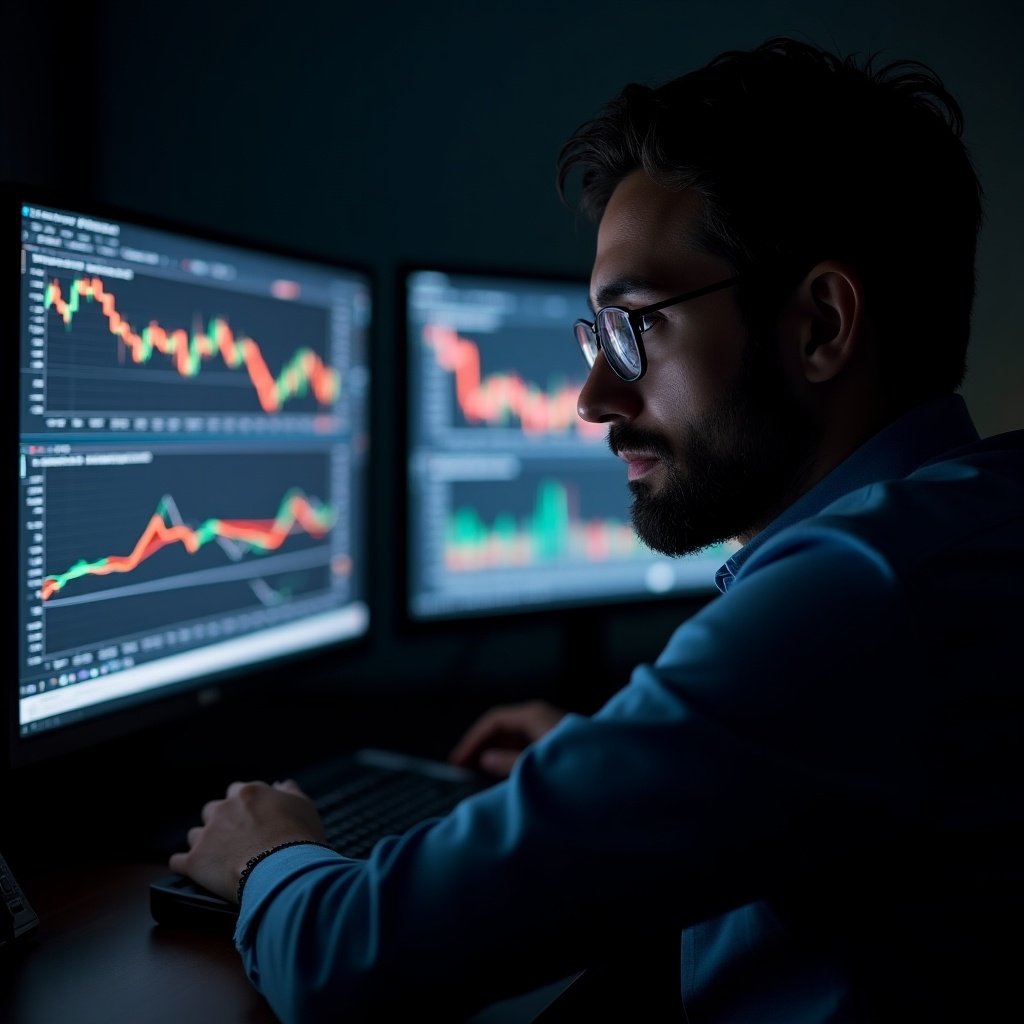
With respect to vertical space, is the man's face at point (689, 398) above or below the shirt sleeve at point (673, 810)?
above

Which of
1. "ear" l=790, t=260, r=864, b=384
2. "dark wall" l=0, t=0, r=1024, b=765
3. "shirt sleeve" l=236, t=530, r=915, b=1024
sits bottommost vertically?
"shirt sleeve" l=236, t=530, r=915, b=1024

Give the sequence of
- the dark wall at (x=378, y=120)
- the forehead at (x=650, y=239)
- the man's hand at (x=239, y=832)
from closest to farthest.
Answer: the man's hand at (x=239, y=832) → the forehead at (x=650, y=239) → the dark wall at (x=378, y=120)

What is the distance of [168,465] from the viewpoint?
106 cm

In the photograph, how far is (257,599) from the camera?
1206 mm

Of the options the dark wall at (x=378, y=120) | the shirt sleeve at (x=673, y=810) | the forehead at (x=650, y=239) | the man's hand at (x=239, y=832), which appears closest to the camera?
the shirt sleeve at (x=673, y=810)

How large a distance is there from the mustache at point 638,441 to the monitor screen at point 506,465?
0.50m

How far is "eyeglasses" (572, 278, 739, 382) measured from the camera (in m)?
0.90

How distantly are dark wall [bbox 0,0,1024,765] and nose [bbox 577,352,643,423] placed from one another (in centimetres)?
65

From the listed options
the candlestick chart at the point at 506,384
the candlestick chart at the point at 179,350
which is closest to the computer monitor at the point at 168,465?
the candlestick chart at the point at 179,350

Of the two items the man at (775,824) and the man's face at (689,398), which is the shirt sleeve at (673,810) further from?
the man's face at (689,398)

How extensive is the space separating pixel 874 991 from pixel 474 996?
0.24 meters

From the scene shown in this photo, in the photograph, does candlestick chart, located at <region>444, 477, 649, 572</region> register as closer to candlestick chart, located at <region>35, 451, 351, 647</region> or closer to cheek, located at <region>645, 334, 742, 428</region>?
candlestick chart, located at <region>35, 451, 351, 647</region>

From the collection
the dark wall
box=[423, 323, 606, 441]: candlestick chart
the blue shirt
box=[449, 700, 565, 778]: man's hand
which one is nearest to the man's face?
the blue shirt

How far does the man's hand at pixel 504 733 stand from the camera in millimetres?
1209
